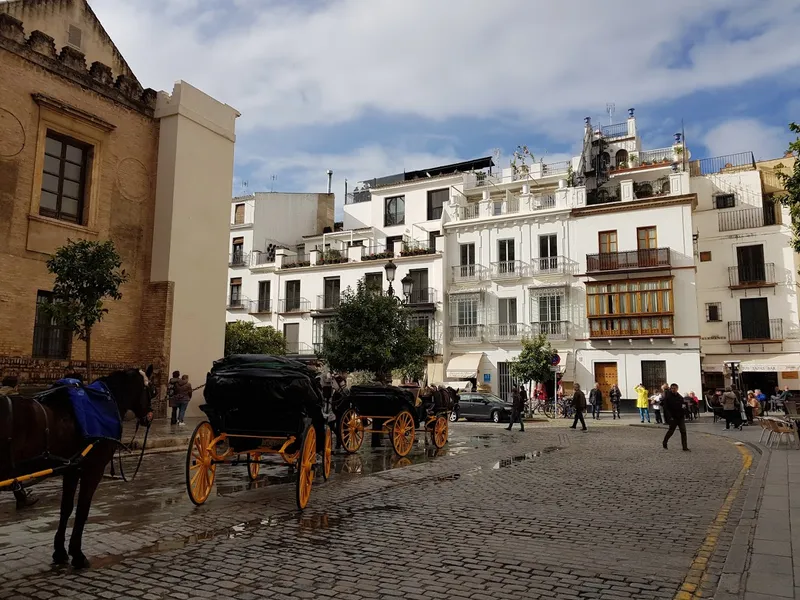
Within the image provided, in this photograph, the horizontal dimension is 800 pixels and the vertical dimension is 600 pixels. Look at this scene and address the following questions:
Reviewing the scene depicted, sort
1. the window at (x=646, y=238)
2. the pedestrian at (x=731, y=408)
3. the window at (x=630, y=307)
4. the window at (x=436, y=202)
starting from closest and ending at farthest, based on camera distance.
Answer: the pedestrian at (x=731, y=408) → the window at (x=630, y=307) → the window at (x=646, y=238) → the window at (x=436, y=202)

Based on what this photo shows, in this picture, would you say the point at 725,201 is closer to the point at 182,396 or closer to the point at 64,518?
the point at 182,396

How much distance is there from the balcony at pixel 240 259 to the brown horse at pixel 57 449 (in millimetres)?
41231

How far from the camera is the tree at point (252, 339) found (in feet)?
125

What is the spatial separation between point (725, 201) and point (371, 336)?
25.7 metres

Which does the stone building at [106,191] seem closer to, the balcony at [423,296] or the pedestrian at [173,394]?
the pedestrian at [173,394]

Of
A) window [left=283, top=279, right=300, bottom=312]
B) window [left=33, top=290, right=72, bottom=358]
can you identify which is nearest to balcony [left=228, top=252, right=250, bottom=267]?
window [left=283, top=279, right=300, bottom=312]

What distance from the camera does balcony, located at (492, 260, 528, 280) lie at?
37112 millimetres


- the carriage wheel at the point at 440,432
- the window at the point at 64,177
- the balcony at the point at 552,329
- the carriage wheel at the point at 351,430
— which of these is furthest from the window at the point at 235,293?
the carriage wheel at the point at 351,430

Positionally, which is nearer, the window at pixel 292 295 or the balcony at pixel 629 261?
the balcony at pixel 629 261

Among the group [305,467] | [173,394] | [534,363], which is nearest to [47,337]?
[173,394]

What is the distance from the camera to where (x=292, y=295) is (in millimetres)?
43875

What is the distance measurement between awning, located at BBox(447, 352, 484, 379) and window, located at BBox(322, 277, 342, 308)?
31.0ft

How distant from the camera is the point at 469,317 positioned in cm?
3825

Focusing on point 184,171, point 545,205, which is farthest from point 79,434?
point 545,205
